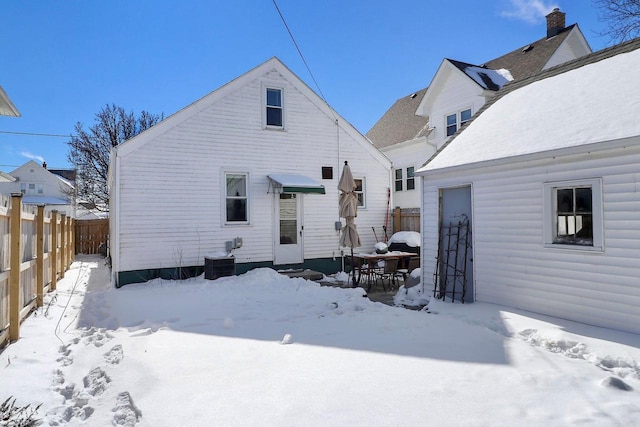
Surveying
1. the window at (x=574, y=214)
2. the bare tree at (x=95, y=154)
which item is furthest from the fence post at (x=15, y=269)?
the bare tree at (x=95, y=154)

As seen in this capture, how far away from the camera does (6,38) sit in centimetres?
1168

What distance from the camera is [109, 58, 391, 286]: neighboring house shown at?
10.1 meters

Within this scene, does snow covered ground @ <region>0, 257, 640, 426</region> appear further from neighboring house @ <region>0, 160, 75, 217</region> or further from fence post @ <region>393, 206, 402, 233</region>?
neighboring house @ <region>0, 160, 75, 217</region>

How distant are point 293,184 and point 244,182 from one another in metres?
1.53

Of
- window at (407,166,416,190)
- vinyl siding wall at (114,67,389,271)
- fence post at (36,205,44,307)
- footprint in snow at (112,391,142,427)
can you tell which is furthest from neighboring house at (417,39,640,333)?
window at (407,166,416,190)

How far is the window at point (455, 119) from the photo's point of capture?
15578mm

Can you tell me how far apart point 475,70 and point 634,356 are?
14076 mm

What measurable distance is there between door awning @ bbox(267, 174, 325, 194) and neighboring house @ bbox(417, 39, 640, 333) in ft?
12.3

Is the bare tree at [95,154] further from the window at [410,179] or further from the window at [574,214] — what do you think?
the window at [574,214]

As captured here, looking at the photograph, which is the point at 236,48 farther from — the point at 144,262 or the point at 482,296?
the point at 482,296

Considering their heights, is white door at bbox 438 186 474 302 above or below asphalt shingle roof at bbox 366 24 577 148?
below

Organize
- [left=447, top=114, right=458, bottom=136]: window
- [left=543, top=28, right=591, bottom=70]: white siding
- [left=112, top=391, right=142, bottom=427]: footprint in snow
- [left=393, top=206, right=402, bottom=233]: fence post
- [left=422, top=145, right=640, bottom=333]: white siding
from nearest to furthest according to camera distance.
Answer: [left=112, top=391, right=142, bottom=427]: footprint in snow
[left=422, top=145, right=640, bottom=333]: white siding
[left=393, top=206, right=402, bottom=233]: fence post
[left=543, top=28, right=591, bottom=70]: white siding
[left=447, top=114, right=458, bottom=136]: window

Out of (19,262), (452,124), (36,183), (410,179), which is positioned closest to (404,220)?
(452,124)

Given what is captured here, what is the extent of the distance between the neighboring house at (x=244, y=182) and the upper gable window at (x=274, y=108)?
3 centimetres
